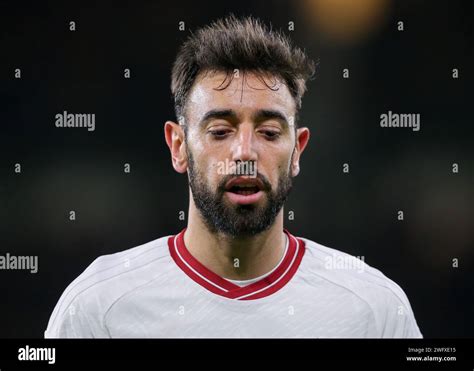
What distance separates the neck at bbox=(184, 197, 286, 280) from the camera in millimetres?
3598

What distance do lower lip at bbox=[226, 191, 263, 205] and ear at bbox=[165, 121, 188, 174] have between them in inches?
16.1

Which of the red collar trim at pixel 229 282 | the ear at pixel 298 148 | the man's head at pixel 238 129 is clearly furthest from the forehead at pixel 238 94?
the red collar trim at pixel 229 282

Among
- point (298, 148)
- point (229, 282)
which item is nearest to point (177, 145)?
point (298, 148)

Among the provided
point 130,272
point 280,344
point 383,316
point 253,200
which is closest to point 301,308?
point 280,344

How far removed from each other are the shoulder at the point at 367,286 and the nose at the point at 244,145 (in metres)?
0.83

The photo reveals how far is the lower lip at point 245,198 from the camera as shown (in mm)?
3471

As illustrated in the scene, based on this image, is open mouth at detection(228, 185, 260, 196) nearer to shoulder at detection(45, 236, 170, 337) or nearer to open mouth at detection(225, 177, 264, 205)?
open mouth at detection(225, 177, 264, 205)

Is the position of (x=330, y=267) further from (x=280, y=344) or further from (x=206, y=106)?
(x=206, y=106)

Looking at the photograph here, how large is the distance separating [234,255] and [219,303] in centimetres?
28

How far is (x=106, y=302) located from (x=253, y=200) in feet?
3.30

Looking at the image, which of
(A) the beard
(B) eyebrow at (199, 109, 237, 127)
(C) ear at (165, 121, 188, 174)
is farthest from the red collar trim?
(B) eyebrow at (199, 109, 237, 127)

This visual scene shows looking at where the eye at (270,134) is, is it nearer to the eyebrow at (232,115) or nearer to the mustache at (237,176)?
the eyebrow at (232,115)

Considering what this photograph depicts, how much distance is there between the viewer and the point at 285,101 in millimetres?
3623

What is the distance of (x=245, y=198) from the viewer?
347 centimetres
